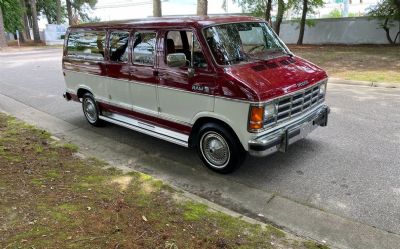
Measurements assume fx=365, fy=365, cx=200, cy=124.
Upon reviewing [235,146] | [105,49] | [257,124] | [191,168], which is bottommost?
[191,168]

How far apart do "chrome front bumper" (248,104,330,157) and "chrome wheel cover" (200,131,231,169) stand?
54cm

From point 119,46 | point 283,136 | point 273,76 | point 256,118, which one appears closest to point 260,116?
point 256,118

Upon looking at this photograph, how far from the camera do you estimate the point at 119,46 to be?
638cm

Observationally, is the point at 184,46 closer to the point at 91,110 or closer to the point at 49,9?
the point at 91,110

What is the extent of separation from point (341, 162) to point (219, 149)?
1.87m

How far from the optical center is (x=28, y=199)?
13.7ft

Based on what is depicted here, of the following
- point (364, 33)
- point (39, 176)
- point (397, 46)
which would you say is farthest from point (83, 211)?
point (364, 33)

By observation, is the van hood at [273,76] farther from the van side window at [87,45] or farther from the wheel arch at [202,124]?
the van side window at [87,45]

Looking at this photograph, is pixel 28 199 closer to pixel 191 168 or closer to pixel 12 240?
pixel 12 240

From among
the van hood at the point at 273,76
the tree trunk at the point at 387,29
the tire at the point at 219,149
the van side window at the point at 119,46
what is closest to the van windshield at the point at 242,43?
the van hood at the point at 273,76

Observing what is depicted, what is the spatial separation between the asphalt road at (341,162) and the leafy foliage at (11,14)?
103 ft

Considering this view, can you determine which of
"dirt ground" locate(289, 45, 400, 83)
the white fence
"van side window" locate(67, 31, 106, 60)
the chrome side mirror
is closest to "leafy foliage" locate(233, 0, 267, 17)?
the white fence

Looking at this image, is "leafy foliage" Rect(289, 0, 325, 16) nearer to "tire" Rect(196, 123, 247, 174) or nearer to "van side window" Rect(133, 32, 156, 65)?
"van side window" Rect(133, 32, 156, 65)

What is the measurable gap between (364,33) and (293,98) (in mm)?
18188
